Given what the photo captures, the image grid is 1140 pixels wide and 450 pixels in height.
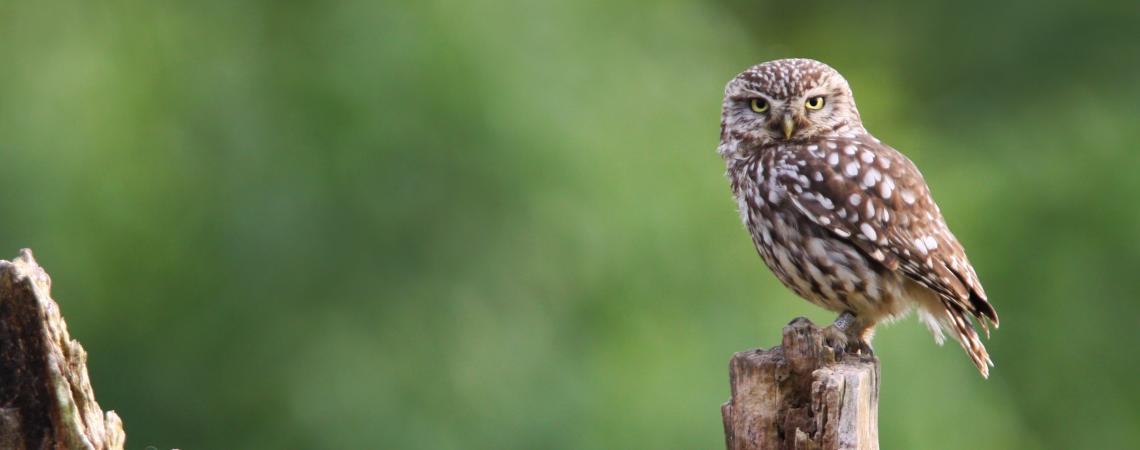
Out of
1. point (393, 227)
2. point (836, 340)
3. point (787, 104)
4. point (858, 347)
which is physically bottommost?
point (836, 340)

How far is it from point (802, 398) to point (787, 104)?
144 centimetres

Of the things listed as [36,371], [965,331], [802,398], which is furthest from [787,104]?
[36,371]

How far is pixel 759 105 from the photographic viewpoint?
5.17 m

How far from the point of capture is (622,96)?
8.68 meters

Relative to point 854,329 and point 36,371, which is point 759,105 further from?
point 36,371

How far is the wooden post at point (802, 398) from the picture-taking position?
3607mm

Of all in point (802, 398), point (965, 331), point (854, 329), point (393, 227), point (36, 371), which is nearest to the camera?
point (36, 371)

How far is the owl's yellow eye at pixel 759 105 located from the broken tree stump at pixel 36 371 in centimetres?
263

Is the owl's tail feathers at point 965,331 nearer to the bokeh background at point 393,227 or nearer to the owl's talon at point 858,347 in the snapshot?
the owl's talon at point 858,347

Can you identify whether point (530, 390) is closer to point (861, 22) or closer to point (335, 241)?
point (335, 241)

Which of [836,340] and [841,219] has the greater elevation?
[841,219]

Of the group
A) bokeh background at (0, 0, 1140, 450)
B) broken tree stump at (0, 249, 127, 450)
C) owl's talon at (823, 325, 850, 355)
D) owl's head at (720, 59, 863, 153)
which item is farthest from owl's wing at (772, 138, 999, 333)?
bokeh background at (0, 0, 1140, 450)

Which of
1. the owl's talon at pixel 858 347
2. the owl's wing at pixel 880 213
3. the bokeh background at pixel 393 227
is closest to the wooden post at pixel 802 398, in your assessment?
the owl's talon at pixel 858 347

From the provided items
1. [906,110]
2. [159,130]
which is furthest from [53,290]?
[906,110]
